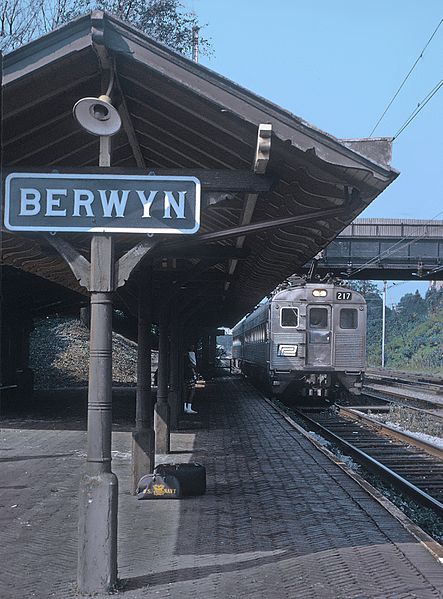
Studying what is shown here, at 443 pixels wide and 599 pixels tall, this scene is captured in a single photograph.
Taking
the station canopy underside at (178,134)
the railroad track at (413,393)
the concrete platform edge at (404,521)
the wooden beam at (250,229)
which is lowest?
the railroad track at (413,393)

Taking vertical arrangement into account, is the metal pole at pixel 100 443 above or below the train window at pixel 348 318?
below

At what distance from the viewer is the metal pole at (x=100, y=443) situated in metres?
6.04

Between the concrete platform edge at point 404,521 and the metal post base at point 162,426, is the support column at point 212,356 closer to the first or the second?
the metal post base at point 162,426

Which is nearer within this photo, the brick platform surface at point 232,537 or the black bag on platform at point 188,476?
the brick platform surface at point 232,537

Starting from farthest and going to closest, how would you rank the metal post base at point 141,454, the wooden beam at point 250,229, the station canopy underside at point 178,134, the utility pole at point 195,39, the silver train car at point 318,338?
1. the utility pole at point 195,39
2. the silver train car at point 318,338
3. the metal post base at point 141,454
4. the wooden beam at point 250,229
5. the station canopy underside at point 178,134

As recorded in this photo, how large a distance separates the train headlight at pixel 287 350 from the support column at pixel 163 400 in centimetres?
998

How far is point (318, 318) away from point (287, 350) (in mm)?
1207

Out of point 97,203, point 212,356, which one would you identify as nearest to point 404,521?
point 97,203

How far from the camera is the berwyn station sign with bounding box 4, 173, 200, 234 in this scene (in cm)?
626

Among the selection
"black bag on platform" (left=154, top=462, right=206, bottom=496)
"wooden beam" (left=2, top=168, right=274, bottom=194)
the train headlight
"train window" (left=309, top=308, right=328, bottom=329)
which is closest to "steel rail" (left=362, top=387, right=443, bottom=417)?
"train window" (left=309, top=308, right=328, bottom=329)

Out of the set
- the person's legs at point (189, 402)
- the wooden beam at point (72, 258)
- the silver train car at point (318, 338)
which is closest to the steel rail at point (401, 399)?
the silver train car at point (318, 338)

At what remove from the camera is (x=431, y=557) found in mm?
6723

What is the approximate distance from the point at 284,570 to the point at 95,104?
145 inches

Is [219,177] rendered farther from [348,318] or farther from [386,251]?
[386,251]
